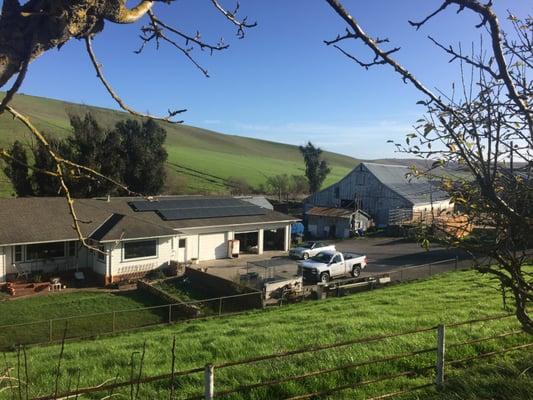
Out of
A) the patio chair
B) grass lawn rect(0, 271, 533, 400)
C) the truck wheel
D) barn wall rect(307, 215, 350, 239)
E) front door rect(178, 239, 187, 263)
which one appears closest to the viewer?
grass lawn rect(0, 271, 533, 400)

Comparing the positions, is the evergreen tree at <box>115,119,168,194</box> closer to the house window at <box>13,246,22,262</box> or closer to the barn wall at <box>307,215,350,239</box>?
the barn wall at <box>307,215,350,239</box>

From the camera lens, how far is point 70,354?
37.0ft

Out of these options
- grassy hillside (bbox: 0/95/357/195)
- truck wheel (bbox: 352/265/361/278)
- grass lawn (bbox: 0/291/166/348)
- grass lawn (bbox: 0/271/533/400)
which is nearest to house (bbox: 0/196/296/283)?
grass lawn (bbox: 0/291/166/348)

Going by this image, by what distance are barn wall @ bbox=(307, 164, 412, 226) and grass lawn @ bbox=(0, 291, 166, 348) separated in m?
32.6

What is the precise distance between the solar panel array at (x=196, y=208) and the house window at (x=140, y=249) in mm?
4135

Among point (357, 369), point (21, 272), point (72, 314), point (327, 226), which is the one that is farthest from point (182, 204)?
point (357, 369)

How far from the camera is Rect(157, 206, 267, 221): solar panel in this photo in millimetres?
32500

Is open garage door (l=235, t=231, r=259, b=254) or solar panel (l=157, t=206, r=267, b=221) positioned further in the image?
open garage door (l=235, t=231, r=259, b=254)

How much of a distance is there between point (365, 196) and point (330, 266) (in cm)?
2773

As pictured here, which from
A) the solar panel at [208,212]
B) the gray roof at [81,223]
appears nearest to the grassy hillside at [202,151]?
the gray roof at [81,223]

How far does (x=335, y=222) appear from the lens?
46.8m

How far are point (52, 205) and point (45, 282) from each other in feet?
22.7

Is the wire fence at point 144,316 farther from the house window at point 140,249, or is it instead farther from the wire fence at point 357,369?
the wire fence at point 357,369

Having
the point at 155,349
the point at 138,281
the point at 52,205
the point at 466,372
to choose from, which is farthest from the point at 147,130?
the point at 466,372
